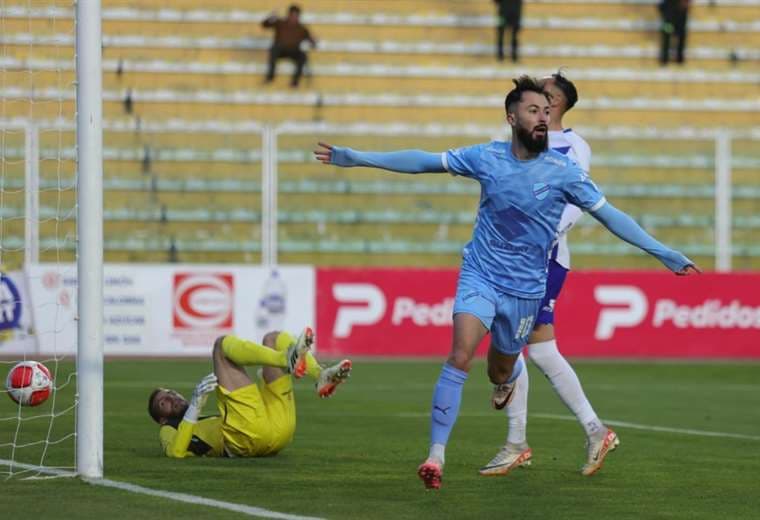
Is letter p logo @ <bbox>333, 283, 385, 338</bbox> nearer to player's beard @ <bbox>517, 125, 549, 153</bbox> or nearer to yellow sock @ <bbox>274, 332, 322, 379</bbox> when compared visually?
yellow sock @ <bbox>274, 332, 322, 379</bbox>

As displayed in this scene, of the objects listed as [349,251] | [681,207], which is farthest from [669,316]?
[349,251]

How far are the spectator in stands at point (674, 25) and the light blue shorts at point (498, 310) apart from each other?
64.0 feet

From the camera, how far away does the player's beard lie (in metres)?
8.74

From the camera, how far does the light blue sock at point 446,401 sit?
8617 millimetres

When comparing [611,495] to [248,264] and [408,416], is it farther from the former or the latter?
[248,264]

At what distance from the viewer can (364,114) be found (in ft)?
86.7

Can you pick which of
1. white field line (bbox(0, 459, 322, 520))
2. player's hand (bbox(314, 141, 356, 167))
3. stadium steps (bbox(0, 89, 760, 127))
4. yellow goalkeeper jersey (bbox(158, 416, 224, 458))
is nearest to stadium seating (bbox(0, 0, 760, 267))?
stadium steps (bbox(0, 89, 760, 127))

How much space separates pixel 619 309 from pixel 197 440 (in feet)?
42.4

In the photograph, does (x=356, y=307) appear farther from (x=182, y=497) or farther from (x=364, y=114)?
(x=182, y=497)

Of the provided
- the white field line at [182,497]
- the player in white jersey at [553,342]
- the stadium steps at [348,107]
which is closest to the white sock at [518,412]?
the player in white jersey at [553,342]

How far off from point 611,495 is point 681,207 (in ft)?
51.6

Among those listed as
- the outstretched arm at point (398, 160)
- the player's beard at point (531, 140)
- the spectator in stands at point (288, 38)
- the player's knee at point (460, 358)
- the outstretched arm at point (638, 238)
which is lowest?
the player's knee at point (460, 358)

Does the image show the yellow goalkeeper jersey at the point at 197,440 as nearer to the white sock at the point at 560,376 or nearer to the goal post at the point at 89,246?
the goal post at the point at 89,246

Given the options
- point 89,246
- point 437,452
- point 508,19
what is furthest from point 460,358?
point 508,19
